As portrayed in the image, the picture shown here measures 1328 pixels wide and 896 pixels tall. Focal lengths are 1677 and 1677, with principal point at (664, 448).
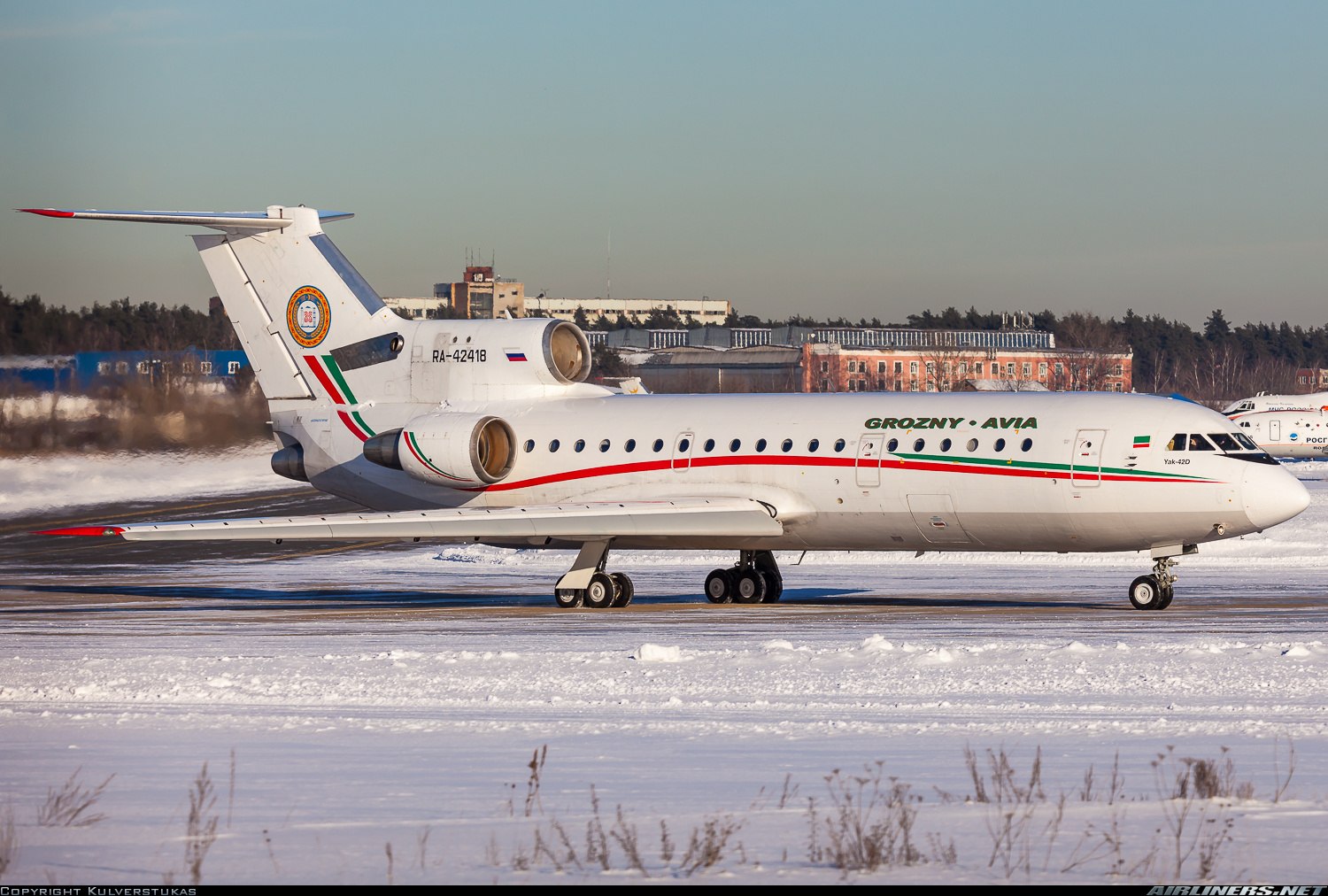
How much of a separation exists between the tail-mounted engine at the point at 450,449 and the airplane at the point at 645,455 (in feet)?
0.12

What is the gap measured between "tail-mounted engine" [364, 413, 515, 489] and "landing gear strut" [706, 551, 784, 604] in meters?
4.30

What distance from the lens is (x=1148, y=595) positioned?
25250 mm

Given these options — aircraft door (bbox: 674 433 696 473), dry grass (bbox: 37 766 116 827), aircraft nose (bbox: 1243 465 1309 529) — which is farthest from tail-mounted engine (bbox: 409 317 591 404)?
dry grass (bbox: 37 766 116 827)

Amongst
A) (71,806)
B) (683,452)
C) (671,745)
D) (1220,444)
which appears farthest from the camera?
(683,452)

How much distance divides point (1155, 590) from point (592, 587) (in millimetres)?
8933

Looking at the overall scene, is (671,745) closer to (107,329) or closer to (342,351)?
(107,329)

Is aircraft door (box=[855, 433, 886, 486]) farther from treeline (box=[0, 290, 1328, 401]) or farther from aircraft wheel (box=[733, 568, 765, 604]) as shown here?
treeline (box=[0, 290, 1328, 401])

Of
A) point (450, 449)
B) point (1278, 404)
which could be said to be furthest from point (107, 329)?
point (1278, 404)

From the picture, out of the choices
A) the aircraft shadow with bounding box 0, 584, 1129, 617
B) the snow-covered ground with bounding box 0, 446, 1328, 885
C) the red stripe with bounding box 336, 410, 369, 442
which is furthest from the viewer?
the red stripe with bounding box 336, 410, 369, 442

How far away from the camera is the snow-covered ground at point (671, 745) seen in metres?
8.85

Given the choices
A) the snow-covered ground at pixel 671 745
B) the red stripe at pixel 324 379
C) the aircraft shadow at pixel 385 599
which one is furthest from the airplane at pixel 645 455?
the snow-covered ground at pixel 671 745

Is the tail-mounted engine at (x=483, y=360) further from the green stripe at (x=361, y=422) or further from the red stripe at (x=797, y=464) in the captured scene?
the red stripe at (x=797, y=464)

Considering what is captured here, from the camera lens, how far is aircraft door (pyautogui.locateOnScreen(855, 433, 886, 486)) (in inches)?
1052

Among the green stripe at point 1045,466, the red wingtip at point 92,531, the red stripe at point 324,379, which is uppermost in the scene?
the red stripe at point 324,379
